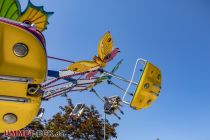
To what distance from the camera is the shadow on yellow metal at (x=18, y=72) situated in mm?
4672

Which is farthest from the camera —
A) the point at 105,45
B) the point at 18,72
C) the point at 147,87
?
the point at 105,45

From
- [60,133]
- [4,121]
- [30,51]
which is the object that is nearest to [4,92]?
[4,121]

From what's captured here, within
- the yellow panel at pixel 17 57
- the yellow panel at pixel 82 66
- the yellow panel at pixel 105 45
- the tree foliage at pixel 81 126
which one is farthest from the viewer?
the tree foliage at pixel 81 126

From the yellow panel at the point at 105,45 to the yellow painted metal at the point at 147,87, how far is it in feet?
16.7

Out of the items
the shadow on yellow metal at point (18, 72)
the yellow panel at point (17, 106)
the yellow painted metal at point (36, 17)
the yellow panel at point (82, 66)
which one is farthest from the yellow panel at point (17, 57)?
the yellow panel at point (82, 66)

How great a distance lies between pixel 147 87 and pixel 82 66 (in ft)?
14.2

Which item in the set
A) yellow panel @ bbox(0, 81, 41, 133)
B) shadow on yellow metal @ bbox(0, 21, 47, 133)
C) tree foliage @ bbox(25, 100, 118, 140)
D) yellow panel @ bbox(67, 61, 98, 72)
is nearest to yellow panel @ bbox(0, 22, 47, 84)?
shadow on yellow metal @ bbox(0, 21, 47, 133)

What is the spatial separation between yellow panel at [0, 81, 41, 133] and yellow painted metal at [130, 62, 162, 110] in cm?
515

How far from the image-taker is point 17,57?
468 cm

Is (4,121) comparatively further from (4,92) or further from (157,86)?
(157,86)

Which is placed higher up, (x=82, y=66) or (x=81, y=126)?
(x=81, y=126)

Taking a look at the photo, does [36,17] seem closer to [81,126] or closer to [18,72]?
[18,72]

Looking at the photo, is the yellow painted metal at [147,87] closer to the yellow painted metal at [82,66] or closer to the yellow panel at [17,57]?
the yellow painted metal at [82,66]

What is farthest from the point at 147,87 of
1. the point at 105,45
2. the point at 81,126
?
the point at 81,126
